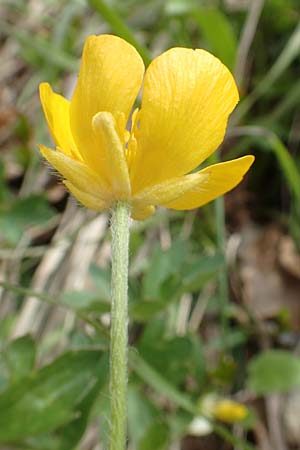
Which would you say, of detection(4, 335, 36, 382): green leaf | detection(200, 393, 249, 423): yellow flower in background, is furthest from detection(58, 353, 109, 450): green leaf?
detection(200, 393, 249, 423): yellow flower in background

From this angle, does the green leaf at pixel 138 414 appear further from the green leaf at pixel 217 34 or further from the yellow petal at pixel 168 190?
the green leaf at pixel 217 34

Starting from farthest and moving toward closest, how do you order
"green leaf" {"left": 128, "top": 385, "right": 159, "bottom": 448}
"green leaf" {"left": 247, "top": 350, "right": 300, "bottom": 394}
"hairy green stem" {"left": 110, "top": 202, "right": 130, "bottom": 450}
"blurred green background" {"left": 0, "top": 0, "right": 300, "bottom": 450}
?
"green leaf" {"left": 247, "top": 350, "right": 300, "bottom": 394} → "green leaf" {"left": 128, "top": 385, "right": 159, "bottom": 448} → "blurred green background" {"left": 0, "top": 0, "right": 300, "bottom": 450} → "hairy green stem" {"left": 110, "top": 202, "right": 130, "bottom": 450}

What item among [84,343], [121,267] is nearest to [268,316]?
[84,343]

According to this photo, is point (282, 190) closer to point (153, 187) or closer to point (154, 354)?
point (154, 354)

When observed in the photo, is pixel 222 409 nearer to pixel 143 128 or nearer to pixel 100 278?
pixel 100 278

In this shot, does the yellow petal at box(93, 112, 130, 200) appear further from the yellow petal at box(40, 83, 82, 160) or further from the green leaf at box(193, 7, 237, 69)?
the green leaf at box(193, 7, 237, 69)

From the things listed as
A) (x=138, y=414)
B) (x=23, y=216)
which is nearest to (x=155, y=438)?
(x=138, y=414)
